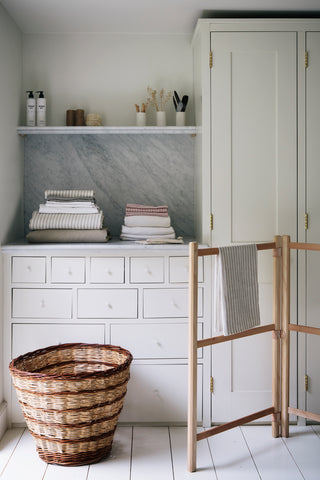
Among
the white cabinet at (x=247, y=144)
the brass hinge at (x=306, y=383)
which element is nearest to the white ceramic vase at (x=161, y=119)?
Answer: the white cabinet at (x=247, y=144)

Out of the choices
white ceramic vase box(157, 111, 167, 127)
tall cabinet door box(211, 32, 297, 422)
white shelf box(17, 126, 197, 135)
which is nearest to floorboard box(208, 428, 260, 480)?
tall cabinet door box(211, 32, 297, 422)

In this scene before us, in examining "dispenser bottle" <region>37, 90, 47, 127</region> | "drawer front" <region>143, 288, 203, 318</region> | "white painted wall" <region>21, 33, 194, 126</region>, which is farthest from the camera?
"white painted wall" <region>21, 33, 194, 126</region>

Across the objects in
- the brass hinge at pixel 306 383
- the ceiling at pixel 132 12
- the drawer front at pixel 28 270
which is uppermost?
the ceiling at pixel 132 12

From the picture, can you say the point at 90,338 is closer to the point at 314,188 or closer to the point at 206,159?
the point at 206,159

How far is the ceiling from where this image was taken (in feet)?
8.61

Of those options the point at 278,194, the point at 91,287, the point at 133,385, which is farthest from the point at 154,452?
the point at 278,194

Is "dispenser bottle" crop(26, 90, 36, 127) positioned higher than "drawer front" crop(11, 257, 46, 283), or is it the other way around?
"dispenser bottle" crop(26, 90, 36, 127)

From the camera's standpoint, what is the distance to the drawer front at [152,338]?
2.72 m

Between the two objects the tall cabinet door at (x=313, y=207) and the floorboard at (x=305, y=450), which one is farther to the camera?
the tall cabinet door at (x=313, y=207)

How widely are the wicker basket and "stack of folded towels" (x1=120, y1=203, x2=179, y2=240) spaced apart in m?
0.77

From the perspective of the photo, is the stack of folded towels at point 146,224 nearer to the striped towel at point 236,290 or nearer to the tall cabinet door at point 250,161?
the tall cabinet door at point 250,161

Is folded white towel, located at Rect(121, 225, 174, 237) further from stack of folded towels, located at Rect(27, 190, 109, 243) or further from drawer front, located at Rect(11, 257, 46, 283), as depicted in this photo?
drawer front, located at Rect(11, 257, 46, 283)

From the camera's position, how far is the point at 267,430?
2713 millimetres

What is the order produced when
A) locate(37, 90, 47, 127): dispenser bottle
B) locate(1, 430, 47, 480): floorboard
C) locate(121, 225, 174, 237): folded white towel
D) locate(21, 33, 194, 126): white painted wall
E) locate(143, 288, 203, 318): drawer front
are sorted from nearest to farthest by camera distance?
locate(1, 430, 47, 480): floorboard
locate(143, 288, 203, 318): drawer front
locate(121, 225, 174, 237): folded white towel
locate(37, 90, 47, 127): dispenser bottle
locate(21, 33, 194, 126): white painted wall
